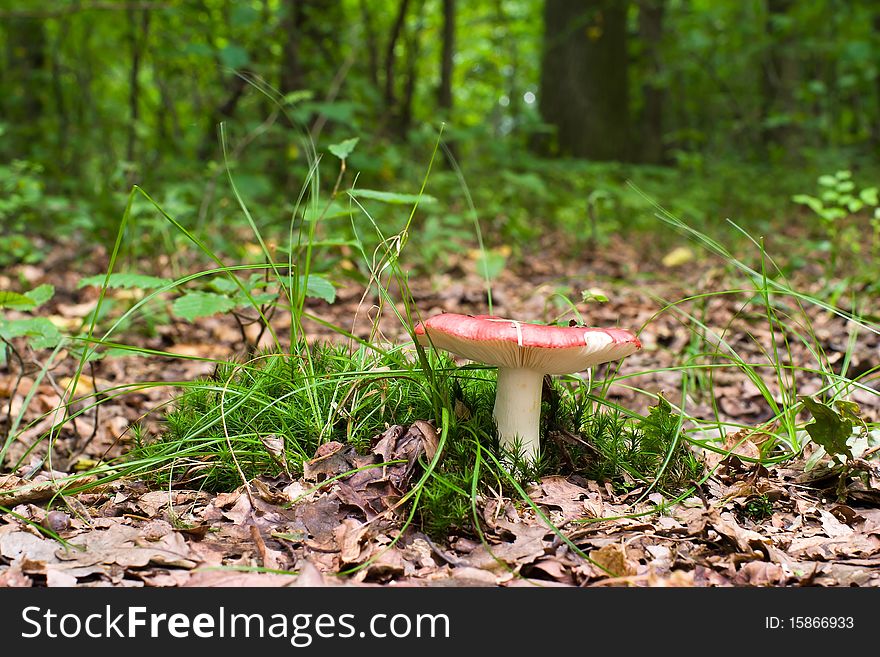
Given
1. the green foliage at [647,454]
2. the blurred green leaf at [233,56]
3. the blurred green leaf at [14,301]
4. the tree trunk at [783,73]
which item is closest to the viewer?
the green foliage at [647,454]

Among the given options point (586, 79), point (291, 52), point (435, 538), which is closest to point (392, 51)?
point (291, 52)

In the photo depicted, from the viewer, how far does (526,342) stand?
182cm

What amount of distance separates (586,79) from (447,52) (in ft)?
10.8

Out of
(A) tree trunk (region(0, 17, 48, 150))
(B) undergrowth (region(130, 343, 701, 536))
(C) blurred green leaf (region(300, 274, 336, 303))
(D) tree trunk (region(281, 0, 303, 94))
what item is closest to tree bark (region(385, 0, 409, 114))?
(D) tree trunk (region(281, 0, 303, 94))

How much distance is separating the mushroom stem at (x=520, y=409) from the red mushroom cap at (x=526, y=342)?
47mm

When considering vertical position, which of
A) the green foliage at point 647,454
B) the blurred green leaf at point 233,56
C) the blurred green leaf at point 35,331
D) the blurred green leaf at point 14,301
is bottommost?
the green foliage at point 647,454

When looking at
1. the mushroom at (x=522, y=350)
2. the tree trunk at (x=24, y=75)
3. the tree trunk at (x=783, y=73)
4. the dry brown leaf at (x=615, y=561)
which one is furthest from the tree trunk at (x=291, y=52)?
the tree trunk at (x=783, y=73)

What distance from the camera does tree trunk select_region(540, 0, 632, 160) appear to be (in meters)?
10.6

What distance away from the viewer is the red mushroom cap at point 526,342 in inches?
71.9

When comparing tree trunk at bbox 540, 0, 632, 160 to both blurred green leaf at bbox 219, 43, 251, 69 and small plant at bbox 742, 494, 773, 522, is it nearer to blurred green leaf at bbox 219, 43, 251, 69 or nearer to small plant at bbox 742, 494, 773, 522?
blurred green leaf at bbox 219, 43, 251, 69

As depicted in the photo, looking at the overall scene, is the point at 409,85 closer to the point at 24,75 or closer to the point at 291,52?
the point at 291,52

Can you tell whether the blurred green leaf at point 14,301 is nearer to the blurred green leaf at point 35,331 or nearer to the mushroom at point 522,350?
the blurred green leaf at point 35,331

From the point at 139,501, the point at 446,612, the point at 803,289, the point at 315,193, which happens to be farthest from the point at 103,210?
the point at 803,289

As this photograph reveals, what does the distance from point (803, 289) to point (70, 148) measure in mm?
7542
